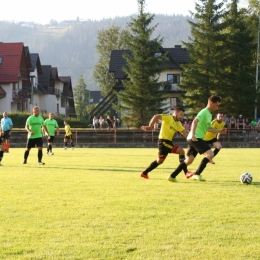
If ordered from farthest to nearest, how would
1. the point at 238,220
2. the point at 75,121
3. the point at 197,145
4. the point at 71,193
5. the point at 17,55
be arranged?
the point at 17,55 < the point at 75,121 < the point at 197,145 < the point at 71,193 < the point at 238,220

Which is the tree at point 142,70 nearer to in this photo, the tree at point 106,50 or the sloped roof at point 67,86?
the tree at point 106,50

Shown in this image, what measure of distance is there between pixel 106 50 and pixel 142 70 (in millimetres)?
39092

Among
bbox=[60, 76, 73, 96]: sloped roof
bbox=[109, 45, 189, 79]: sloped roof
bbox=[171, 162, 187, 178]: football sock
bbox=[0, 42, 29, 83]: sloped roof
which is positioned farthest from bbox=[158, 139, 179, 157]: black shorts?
bbox=[60, 76, 73, 96]: sloped roof

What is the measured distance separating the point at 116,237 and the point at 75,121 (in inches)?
2190

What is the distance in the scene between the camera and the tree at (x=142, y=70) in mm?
52844

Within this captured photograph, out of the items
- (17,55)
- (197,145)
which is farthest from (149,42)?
(197,145)

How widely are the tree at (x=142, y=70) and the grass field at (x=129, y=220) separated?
4010cm

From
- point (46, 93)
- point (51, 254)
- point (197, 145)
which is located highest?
point (46, 93)

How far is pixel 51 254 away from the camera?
5.96 metres

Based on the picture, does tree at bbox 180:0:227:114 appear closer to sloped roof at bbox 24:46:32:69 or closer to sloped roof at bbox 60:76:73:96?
sloped roof at bbox 24:46:32:69

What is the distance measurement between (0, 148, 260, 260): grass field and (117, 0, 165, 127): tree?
40.1 m

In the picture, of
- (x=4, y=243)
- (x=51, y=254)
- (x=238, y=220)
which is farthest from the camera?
(x=238, y=220)

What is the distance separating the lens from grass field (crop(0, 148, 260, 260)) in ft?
20.1

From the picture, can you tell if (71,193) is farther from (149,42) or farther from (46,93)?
(46,93)
